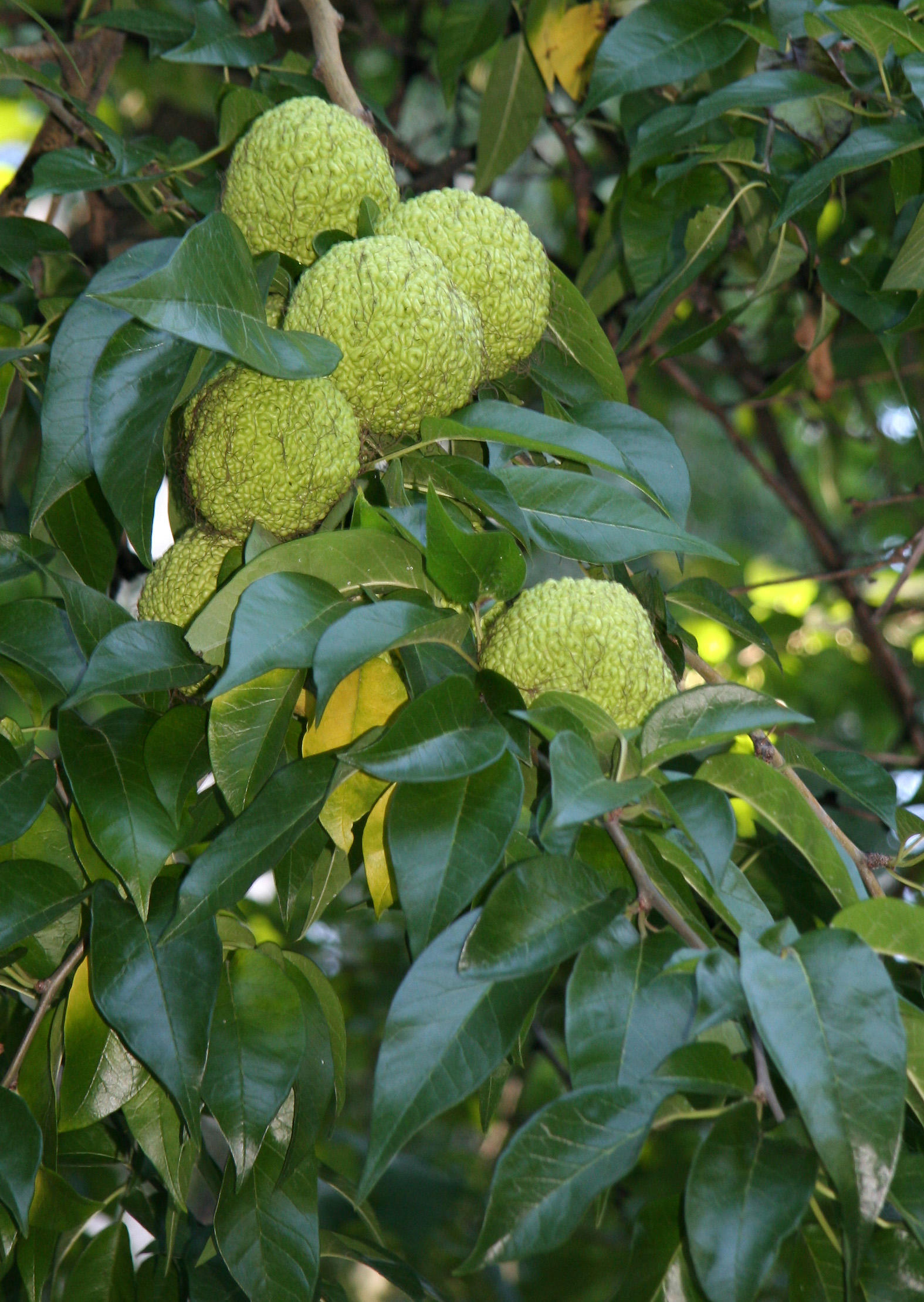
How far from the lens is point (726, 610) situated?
40.3 inches

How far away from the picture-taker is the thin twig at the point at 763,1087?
0.58 metres

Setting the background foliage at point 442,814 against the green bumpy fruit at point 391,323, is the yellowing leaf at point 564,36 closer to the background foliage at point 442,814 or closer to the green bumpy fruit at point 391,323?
the background foliage at point 442,814

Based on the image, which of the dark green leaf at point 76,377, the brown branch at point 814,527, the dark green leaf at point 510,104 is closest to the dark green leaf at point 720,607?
the dark green leaf at point 76,377

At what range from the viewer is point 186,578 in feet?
2.62

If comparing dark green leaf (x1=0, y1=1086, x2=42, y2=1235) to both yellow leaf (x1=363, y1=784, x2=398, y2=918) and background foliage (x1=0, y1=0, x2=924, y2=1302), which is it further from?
yellow leaf (x1=363, y1=784, x2=398, y2=918)

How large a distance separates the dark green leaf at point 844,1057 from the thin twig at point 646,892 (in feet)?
0.33

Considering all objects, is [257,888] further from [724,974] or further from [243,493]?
[724,974]

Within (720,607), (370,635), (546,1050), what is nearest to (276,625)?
(370,635)

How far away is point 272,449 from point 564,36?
1067 mm

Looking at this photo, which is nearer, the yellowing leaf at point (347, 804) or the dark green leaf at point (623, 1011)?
the dark green leaf at point (623, 1011)

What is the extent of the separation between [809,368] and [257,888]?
172 centimetres

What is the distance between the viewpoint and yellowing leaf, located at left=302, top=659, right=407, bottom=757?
2.42ft

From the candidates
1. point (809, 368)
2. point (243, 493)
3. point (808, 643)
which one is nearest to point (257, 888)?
point (808, 643)

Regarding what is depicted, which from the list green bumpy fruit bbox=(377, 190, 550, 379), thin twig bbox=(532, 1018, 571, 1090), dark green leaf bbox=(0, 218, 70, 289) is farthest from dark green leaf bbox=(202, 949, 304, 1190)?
thin twig bbox=(532, 1018, 571, 1090)
